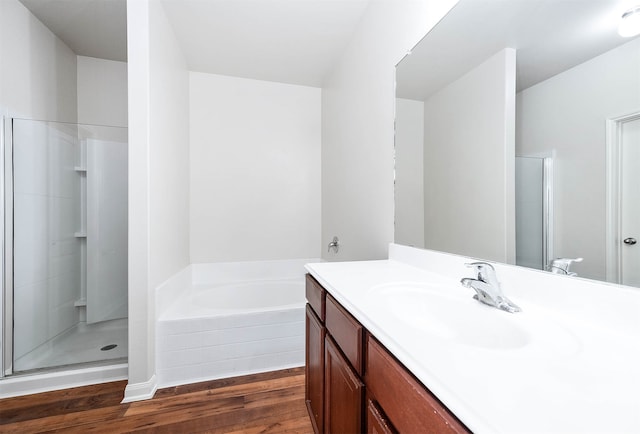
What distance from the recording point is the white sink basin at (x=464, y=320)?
0.61 meters

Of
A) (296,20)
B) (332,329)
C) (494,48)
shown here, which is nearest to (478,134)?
(494,48)

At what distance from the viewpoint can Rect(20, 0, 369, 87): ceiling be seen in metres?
1.87

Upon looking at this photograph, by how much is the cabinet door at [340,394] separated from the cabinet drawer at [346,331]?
0.04m

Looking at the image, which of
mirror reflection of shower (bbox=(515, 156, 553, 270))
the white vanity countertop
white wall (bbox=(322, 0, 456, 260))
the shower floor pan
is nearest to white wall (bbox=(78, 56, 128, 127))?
the shower floor pan

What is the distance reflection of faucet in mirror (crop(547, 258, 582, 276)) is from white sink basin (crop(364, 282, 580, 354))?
15 cm

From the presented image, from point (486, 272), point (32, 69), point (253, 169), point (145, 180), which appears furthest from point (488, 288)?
point (32, 69)

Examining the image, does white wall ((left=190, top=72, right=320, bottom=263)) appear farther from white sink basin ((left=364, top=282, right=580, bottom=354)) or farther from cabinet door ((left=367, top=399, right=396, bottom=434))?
cabinet door ((left=367, top=399, right=396, bottom=434))

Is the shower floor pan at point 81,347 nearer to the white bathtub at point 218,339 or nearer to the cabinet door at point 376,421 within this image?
the white bathtub at point 218,339

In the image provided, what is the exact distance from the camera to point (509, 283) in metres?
0.87

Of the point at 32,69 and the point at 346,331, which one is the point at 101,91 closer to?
the point at 32,69

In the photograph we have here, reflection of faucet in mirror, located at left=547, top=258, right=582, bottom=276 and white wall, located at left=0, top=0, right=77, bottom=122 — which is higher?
white wall, located at left=0, top=0, right=77, bottom=122

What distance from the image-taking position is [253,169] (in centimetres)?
288

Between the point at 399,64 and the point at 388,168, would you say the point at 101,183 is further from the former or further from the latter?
the point at 399,64

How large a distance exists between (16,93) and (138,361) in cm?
194
